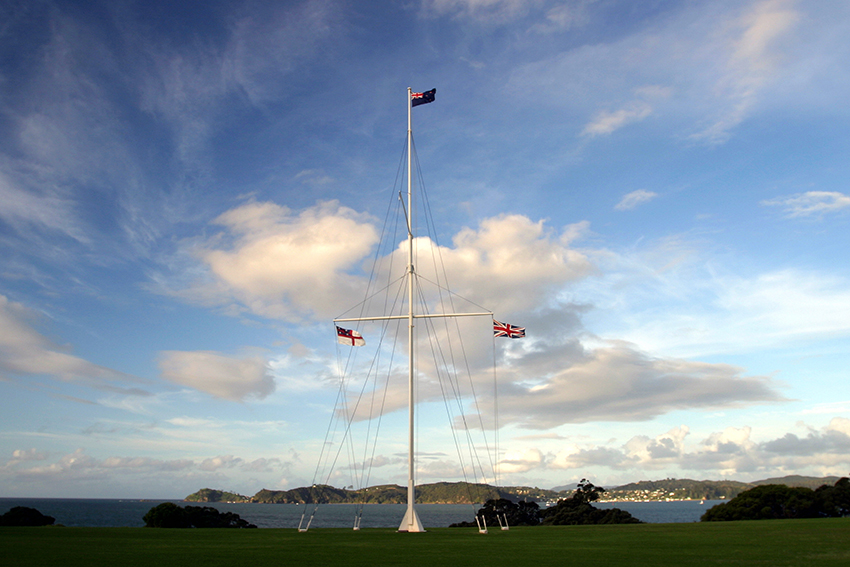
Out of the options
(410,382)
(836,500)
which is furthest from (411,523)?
(836,500)

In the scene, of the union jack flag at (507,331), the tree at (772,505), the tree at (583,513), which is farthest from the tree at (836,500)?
the union jack flag at (507,331)

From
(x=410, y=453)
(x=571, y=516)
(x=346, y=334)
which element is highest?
(x=346, y=334)

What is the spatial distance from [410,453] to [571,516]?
941 inches

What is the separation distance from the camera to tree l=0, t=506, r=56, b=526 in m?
33.6

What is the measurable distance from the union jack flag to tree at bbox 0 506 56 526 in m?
30.1

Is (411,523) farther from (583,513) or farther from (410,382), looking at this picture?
(583,513)

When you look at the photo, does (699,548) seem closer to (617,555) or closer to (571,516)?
(617,555)

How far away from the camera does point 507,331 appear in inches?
1271

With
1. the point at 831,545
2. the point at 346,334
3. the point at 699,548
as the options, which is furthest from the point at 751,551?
the point at 346,334

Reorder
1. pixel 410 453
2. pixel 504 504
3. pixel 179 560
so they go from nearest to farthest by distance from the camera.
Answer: pixel 179 560 < pixel 410 453 < pixel 504 504

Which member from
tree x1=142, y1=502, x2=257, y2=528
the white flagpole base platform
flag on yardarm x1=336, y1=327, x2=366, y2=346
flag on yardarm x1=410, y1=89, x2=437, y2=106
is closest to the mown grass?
the white flagpole base platform

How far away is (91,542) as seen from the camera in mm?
19891

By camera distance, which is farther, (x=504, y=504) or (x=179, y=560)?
(x=504, y=504)

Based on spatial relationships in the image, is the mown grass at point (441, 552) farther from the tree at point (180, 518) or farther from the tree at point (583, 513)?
the tree at point (583, 513)
